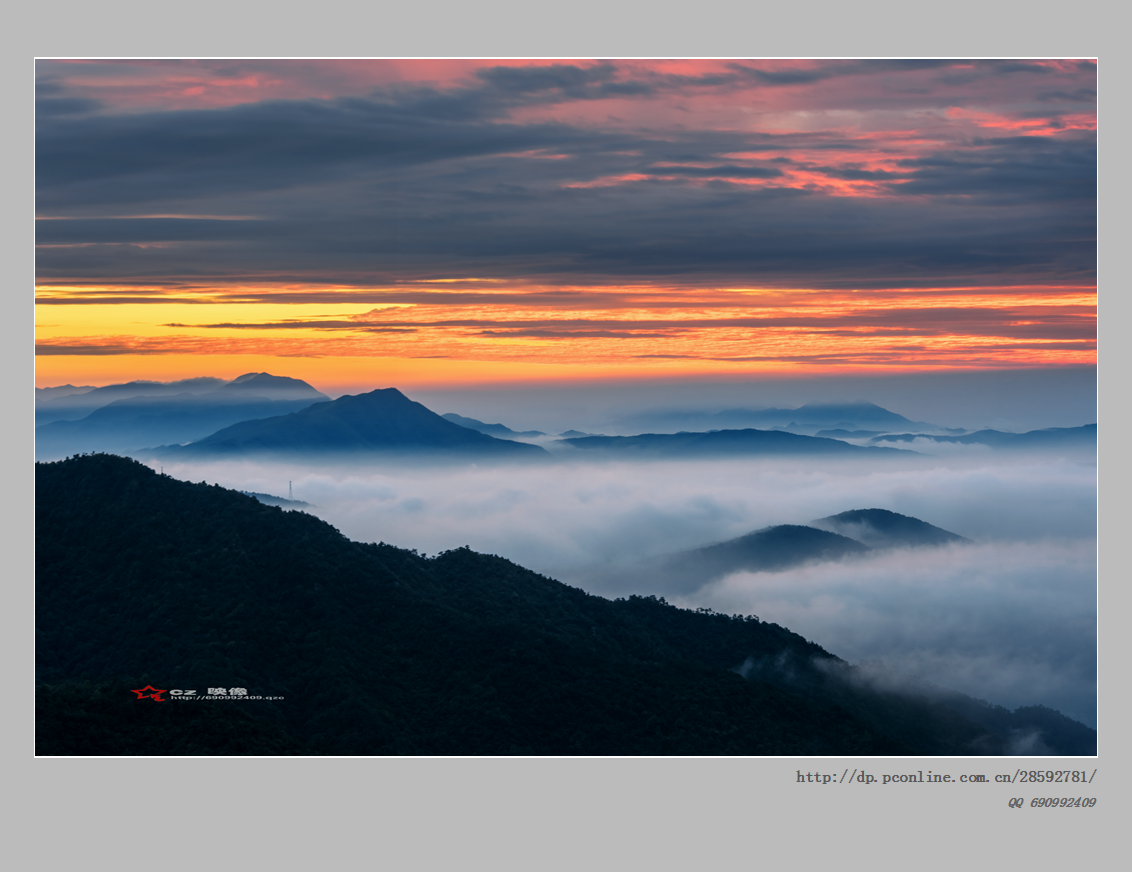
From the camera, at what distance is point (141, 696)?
74.1ft

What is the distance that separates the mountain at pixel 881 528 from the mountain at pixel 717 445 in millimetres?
6209

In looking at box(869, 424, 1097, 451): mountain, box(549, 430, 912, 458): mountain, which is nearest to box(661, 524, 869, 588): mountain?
box(549, 430, 912, 458): mountain

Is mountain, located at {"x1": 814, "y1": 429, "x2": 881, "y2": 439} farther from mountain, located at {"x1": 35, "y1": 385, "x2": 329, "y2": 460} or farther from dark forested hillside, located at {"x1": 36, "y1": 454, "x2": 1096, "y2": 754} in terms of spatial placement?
mountain, located at {"x1": 35, "y1": 385, "x2": 329, "y2": 460}

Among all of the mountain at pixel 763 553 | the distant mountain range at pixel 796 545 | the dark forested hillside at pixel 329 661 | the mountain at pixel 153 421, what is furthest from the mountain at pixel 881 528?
the mountain at pixel 153 421

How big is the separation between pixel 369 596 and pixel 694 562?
179 feet

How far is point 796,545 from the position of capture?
81.9m

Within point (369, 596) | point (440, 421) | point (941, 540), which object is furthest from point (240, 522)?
point (941, 540)

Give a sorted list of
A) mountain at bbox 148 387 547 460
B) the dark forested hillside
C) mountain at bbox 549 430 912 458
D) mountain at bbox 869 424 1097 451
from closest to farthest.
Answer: the dark forested hillside → mountain at bbox 869 424 1097 451 → mountain at bbox 148 387 547 460 → mountain at bbox 549 430 912 458

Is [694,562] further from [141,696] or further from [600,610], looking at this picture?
[141,696]

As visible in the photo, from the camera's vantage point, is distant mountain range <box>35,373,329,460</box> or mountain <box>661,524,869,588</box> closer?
distant mountain range <box>35,373,329,460</box>

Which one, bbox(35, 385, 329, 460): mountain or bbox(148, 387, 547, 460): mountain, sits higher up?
bbox(35, 385, 329, 460): mountain

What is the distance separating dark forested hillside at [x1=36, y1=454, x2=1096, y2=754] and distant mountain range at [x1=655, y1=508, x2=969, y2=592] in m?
41.4

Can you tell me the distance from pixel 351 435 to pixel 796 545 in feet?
154

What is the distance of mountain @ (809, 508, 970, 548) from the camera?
261ft
